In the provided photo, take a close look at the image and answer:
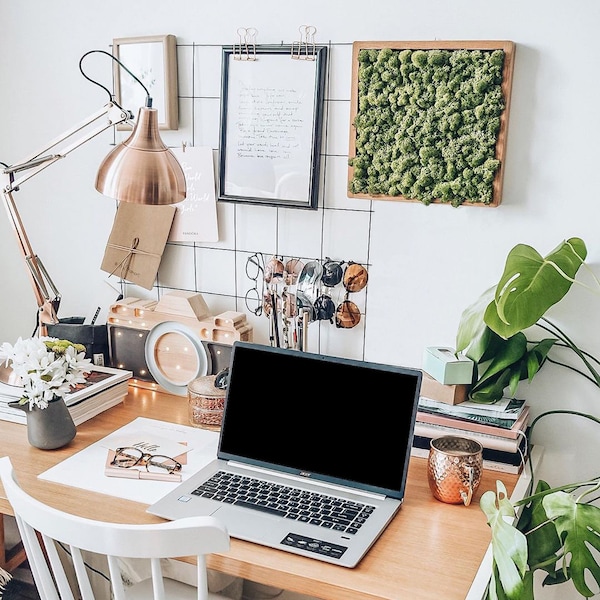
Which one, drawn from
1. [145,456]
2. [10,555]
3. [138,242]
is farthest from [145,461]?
[10,555]

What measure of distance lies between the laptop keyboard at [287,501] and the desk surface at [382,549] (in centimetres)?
7

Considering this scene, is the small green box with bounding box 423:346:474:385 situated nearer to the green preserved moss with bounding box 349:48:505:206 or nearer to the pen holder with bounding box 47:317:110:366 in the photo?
the green preserved moss with bounding box 349:48:505:206

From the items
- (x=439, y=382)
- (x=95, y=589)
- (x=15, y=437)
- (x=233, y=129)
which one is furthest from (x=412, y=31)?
(x=95, y=589)

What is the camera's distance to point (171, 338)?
1935 millimetres

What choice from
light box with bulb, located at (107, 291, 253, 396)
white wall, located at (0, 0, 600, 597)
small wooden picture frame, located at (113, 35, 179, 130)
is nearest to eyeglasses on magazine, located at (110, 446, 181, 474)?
light box with bulb, located at (107, 291, 253, 396)

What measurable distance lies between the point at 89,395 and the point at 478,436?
34.4 inches

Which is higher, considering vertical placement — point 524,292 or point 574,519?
point 524,292

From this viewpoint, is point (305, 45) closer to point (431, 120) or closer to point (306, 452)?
point (431, 120)

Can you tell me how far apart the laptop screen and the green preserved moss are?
1.33 ft

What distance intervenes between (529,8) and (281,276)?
0.78m

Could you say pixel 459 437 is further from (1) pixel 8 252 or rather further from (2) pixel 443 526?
(1) pixel 8 252

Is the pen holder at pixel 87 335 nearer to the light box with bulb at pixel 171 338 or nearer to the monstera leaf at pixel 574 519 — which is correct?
the light box with bulb at pixel 171 338

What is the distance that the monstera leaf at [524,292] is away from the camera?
1.33 meters

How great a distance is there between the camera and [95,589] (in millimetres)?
2166
